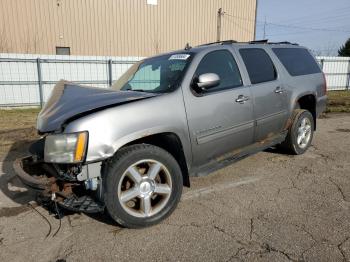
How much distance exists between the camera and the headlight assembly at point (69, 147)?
2.58 m

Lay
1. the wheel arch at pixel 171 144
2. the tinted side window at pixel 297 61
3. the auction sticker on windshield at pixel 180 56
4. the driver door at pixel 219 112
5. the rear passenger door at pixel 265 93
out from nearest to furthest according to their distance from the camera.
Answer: the wheel arch at pixel 171 144, the driver door at pixel 219 112, the auction sticker on windshield at pixel 180 56, the rear passenger door at pixel 265 93, the tinted side window at pixel 297 61

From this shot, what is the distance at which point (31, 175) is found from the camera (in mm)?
2961

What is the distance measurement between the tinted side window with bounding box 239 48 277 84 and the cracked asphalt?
145 centimetres

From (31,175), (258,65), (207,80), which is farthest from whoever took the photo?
(258,65)

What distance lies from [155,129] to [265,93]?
2.01m

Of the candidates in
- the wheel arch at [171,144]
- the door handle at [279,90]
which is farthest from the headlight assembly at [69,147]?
the door handle at [279,90]

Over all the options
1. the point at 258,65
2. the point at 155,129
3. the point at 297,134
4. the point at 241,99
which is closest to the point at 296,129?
the point at 297,134

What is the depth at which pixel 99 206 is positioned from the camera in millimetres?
2732

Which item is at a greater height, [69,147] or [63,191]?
[69,147]

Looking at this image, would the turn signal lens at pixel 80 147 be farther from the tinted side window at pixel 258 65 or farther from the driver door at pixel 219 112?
the tinted side window at pixel 258 65

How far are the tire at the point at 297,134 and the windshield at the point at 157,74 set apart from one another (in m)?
2.41

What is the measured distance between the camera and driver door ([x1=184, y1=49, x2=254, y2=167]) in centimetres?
335

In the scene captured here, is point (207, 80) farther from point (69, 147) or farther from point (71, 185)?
point (71, 185)

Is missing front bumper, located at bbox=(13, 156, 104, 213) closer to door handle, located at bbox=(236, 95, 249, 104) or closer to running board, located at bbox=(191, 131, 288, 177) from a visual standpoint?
running board, located at bbox=(191, 131, 288, 177)
